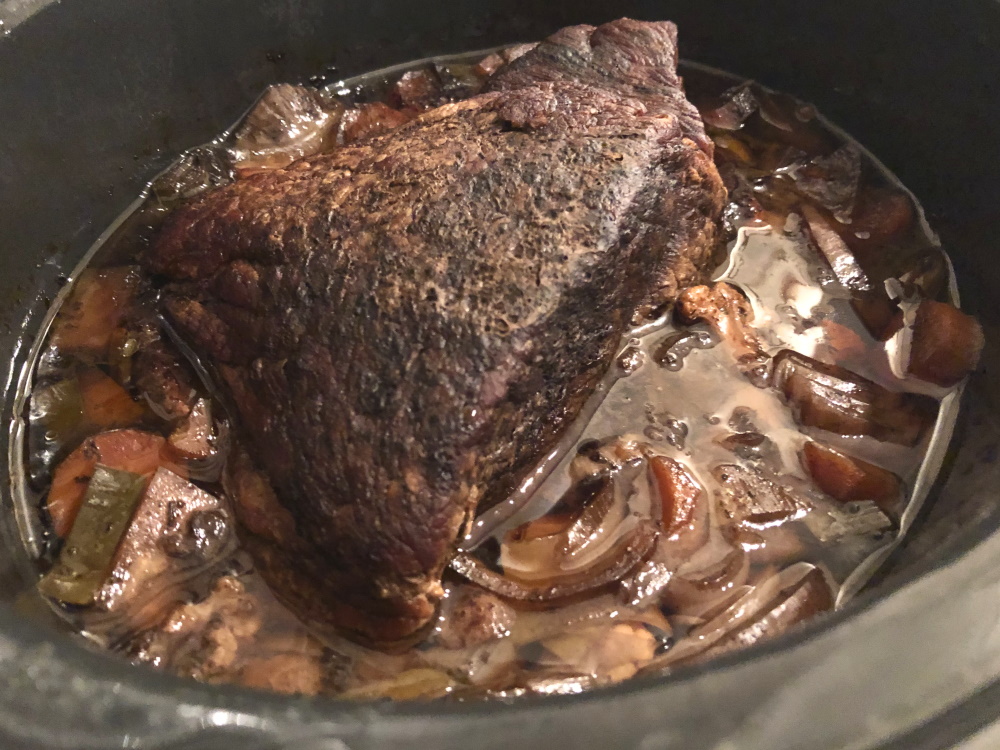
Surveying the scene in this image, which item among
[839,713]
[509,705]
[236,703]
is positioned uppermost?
[236,703]

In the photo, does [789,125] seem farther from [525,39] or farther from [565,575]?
[565,575]

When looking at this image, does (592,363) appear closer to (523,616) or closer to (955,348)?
(523,616)

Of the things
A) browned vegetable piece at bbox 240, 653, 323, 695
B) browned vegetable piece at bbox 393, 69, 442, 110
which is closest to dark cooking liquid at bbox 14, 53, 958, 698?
browned vegetable piece at bbox 240, 653, 323, 695

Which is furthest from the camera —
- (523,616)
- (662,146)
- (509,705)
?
(662,146)

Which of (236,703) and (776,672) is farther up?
(236,703)

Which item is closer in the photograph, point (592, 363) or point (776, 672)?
point (776, 672)

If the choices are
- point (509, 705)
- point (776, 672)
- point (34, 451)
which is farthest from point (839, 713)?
point (34, 451)

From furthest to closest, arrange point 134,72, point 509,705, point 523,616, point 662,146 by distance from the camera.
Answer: point 134,72 < point 662,146 < point 523,616 < point 509,705
